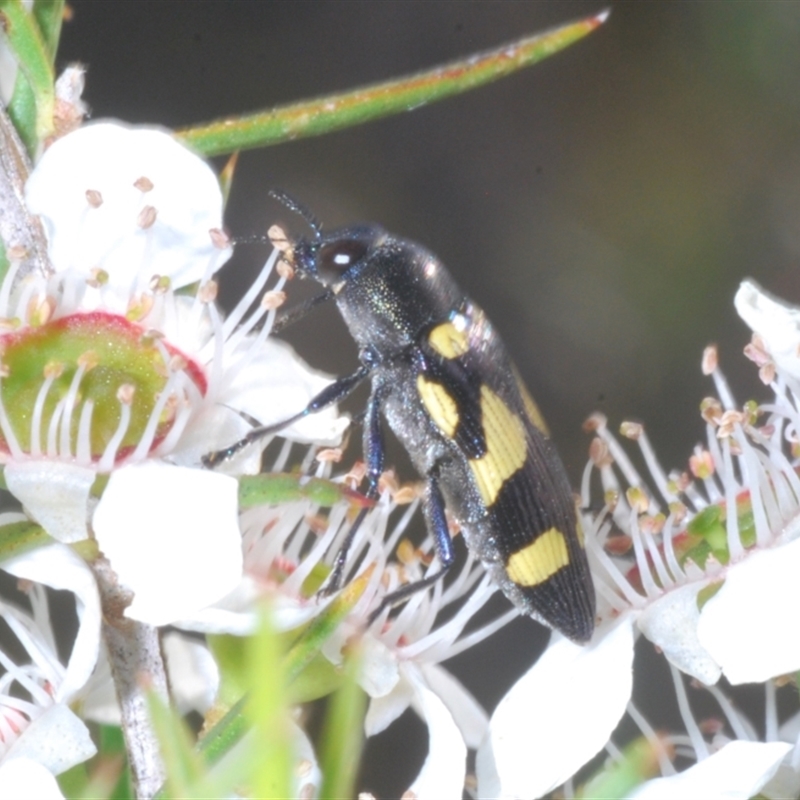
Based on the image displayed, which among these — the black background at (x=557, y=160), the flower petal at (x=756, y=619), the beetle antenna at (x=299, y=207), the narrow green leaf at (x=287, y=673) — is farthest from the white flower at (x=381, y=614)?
the black background at (x=557, y=160)

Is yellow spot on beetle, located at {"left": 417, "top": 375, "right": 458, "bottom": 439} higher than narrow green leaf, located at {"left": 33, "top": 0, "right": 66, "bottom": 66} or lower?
lower

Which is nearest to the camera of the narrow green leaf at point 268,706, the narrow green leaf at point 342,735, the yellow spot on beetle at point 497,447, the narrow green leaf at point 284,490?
the narrow green leaf at point 268,706

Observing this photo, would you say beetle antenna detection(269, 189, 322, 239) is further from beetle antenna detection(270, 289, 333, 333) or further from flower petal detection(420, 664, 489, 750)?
flower petal detection(420, 664, 489, 750)

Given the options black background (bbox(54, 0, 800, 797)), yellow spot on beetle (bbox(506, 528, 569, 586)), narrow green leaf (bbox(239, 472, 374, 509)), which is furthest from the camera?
→ black background (bbox(54, 0, 800, 797))

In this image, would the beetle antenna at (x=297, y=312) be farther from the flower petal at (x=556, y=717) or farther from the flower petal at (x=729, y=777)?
the flower petal at (x=729, y=777)

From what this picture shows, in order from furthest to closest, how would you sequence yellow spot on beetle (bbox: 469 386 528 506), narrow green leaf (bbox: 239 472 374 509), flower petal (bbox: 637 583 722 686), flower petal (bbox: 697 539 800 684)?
1. yellow spot on beetle (bbox: 469 386 528 506)
2. flower petal (bbox: 637 583 722 686)
3. flower petal (bbox: 697 539 800 684)
4. narrow green leaf (bbox: 239 472 374 509)

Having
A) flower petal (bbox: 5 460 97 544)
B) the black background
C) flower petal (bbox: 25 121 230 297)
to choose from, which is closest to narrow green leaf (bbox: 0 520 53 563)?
flower petal (bbox: 5 460 97 544)


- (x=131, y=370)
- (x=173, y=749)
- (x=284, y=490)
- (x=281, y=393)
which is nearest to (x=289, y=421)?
(x=281, y=393)

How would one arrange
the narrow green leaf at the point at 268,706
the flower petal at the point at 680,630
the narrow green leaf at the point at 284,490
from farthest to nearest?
the flower petal at the point at 680,630, the narrow green leaf at the point at 284,490, the narrow green leaf at the point at 268,706
